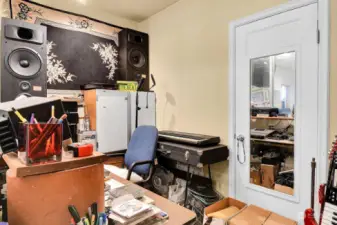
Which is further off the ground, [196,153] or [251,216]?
[196,153]

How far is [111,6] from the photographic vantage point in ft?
10.3

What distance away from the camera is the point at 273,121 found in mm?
2105

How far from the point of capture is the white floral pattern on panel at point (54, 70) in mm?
2744

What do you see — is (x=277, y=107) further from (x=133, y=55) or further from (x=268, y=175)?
(x=133, y=55)

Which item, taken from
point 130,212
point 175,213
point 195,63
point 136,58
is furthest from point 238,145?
point 136,58

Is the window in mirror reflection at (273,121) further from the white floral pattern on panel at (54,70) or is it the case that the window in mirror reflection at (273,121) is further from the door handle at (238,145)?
the white floral pattern on panel at (54,70)

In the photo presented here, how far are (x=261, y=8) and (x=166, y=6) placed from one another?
1.49 meters

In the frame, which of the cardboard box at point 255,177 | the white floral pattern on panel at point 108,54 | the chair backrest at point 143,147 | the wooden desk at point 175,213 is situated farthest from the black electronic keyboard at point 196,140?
the white floral pattern on panel at point 108,54

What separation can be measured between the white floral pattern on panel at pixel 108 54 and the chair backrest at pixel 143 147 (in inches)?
53.7

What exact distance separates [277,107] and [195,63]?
3.72ft

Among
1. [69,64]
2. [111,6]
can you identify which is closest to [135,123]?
[69,64]

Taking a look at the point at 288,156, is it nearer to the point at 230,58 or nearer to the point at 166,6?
the point at 230,58

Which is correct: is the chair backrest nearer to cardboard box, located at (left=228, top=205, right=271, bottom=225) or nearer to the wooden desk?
cardboard box, located at (left=228, top=205, right=271, bottom=225)

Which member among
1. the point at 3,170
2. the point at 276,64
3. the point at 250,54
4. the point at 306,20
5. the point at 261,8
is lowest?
the point at 3,170
